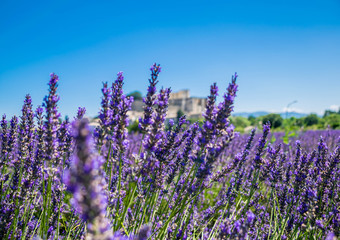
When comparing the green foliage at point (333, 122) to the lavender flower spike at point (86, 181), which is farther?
the green foliage at point (333, 122)

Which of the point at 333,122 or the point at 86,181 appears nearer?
the point at 86,181

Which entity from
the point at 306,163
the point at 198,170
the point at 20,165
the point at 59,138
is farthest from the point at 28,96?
the point at 306,163

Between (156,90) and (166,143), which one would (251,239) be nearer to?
(166,143)

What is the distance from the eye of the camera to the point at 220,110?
5.68 feet

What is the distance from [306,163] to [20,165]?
3285 mm

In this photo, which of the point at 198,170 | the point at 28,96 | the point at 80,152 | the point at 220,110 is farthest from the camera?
the point at 28,96

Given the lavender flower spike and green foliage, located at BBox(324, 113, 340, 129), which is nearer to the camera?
the lavender flower spike

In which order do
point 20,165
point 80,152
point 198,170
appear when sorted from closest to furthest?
point 80,152
point 198,170
point 20,165

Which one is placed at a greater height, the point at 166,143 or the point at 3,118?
the point at 3,118

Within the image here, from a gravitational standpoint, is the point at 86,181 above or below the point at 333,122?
below

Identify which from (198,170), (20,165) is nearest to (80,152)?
(198,170)

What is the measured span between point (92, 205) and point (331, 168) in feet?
9.93

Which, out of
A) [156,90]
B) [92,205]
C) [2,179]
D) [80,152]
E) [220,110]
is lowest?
[2,179]

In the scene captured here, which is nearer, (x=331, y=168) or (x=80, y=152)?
(x=80, y=152)
